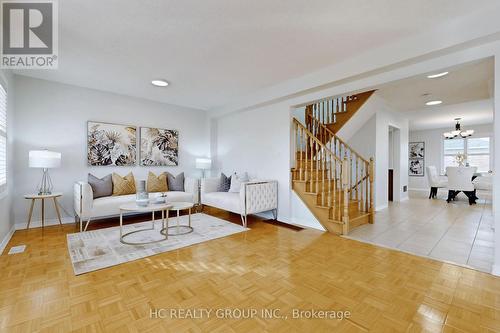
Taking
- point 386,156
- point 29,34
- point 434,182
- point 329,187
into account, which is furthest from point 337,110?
point 29,34

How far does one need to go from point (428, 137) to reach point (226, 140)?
28.5 ft

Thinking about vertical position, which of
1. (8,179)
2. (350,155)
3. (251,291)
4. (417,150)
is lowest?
(251,291)

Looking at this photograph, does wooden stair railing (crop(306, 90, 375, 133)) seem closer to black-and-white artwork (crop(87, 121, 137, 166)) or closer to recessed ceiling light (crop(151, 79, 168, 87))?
recessed ceiling light (crop(151, 79, 168, 87))

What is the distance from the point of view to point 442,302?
5.73 feet

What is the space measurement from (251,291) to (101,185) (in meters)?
3.46

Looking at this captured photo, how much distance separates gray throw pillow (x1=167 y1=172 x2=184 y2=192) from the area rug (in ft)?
3.04

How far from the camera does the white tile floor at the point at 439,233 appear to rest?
2627mm

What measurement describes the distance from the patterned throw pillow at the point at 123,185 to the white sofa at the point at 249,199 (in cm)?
140

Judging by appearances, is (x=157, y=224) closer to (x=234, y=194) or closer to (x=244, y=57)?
(x=234, y=194)

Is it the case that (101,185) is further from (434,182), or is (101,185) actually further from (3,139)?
(434,182)

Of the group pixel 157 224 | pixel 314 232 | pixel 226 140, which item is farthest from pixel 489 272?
pixel 226 140

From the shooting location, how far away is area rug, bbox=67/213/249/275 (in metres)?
2.44

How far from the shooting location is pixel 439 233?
340 centimetres

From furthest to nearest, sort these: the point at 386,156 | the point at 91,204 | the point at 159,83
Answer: the point at 386,156 → the point at 159,83 → the point at 91,204
